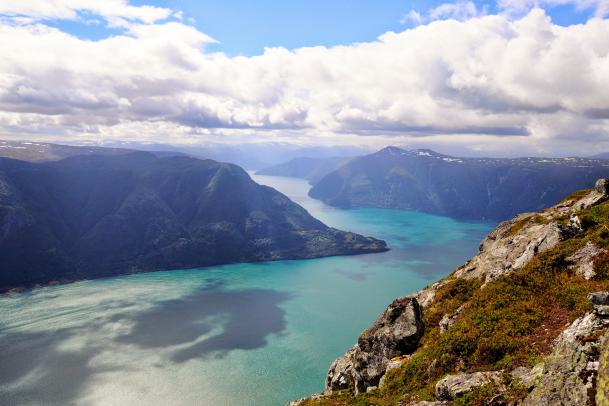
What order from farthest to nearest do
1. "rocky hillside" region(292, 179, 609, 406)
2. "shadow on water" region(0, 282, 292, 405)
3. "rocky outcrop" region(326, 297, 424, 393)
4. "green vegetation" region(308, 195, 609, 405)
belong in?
"shadow on water" region(0, 282, 292, 405), "rocky outcrop" region(326, 297, 424, 393), "green vegetation" region(308, 195, 609, 405), "rocky hillside" region(292, 179, 609, 406)

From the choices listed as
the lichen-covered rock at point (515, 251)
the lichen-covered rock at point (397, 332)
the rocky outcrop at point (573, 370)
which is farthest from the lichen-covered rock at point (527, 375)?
the lichen-covered rock at point (515, 251)

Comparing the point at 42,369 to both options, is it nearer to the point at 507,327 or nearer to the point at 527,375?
the point at 507,327

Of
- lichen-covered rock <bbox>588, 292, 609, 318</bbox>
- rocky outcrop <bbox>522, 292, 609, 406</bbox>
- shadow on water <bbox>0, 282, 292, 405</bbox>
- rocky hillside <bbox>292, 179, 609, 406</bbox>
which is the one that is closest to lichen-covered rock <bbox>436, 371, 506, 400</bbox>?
rocky hillside <bbox>292, 179, 609, 406</bbox>

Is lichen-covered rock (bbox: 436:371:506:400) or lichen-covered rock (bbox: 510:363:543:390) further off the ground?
lichen-covered rock (bbox: 510:363:543:390)

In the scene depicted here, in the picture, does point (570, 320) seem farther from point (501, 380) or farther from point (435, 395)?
point (435, 395)

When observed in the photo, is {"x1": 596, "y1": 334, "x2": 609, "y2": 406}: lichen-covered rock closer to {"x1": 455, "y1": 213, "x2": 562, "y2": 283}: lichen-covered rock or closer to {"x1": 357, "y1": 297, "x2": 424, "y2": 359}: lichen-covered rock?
{"x1": 357, "y1": 297, "x2": 424, "y2": 359}: lichen-covered rock

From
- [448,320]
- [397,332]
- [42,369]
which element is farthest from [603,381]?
[42,369]

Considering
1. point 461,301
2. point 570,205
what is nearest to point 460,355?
point 461,301
